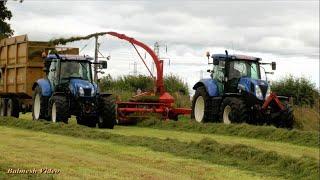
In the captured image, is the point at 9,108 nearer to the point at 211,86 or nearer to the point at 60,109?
the point at 60,109

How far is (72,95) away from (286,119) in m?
6.30

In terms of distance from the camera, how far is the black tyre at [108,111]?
1838cm

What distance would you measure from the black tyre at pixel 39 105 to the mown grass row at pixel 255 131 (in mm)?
3505

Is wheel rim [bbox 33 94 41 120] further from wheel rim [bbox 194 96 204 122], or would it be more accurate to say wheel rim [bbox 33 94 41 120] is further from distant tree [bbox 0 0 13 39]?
distant tree [bbox 0 0 13 39]

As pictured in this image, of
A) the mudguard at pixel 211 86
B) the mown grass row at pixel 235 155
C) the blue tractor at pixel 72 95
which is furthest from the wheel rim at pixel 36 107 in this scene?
the mown grass row at pixel 235 155

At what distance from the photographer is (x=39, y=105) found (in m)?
19.7

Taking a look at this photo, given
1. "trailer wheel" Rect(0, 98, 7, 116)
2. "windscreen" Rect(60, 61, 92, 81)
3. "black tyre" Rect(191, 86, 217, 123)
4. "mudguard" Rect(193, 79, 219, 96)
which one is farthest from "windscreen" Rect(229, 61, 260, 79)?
"trailer wheel" Rect(0, 98, 7, 116)

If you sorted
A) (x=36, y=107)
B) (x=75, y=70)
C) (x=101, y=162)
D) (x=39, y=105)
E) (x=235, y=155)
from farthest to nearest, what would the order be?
1. (x=36, y=107)
2. (x=39, y=105)
3. (x=75, y=70)
4. (x=235, y=155)
5. (x=101, y=162)

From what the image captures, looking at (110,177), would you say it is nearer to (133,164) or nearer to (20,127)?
(133,164)

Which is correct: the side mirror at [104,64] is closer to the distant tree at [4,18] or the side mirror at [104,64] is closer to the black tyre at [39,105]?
the black tyre at [39,105]

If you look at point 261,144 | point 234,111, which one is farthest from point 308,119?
point 261,144

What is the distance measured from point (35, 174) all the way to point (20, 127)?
31.0 ft

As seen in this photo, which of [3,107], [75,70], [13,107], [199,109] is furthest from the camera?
[3,107]

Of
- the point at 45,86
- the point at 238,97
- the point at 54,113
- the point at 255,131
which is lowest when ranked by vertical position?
the point at 255,131
